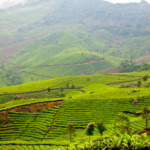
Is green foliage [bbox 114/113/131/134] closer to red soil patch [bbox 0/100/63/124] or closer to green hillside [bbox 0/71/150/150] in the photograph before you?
green hillside [bbox 0/71/150/150]

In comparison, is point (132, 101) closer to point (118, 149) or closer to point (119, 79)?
point (118, 149)

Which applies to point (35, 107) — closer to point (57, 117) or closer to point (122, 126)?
point (57, 117)

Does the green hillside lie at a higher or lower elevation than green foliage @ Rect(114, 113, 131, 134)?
lower

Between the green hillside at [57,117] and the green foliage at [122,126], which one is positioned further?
the green hillside at [57,117]

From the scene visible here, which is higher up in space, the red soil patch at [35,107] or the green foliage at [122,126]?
the green foliage at [122,126]

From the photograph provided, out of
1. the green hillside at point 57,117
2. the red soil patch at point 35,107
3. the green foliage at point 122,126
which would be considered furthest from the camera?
the red soil patch at point 35,107

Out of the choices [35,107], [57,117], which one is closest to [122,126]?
[57,117]

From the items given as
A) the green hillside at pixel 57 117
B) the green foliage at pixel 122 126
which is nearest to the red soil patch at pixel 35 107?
the green hillside at pixel 57 117

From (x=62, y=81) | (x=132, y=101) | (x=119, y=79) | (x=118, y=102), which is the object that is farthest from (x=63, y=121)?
(x=119, y=79)

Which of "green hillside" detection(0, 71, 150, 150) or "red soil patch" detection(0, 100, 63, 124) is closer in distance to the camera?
"green hillside" detection(0, 71, 150, 150)

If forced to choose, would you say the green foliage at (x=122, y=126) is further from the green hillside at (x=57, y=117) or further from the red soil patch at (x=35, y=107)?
the red soil patch at (x=35, y=107)

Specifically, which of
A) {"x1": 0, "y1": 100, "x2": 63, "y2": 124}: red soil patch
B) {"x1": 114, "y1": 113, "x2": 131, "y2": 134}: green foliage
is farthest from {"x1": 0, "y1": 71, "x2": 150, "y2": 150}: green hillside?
{"x1": 114, "y1": 113, "x2": 131, "y2": 134}: green foliage

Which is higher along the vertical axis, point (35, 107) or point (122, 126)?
point (122, 126)

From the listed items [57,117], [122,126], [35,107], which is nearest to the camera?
[122,126]
